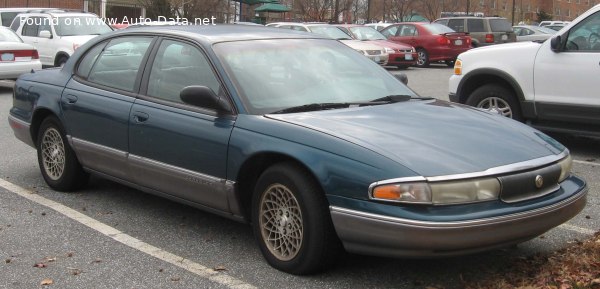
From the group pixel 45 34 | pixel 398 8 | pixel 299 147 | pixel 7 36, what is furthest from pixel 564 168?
pixel 398 8

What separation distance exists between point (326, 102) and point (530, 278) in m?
1.68

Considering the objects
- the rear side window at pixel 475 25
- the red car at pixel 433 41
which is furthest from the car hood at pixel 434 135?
the rear side window at pixel 475 25

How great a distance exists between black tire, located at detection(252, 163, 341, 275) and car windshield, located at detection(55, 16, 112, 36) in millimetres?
13640

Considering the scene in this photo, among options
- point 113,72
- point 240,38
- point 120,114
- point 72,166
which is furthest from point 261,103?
point 72,166

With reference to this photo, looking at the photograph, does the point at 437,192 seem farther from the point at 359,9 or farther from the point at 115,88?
the point at 359,9

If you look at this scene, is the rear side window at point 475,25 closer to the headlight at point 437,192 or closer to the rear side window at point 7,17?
the rear side window at point 7,17

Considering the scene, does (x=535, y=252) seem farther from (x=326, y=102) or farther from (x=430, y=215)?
(x=326, y=102)

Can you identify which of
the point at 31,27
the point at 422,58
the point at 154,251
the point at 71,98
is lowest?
the point at 154,251

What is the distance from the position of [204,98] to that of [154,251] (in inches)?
41.9

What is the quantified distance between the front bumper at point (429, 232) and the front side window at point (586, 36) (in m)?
4.50

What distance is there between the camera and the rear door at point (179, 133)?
4.63 meters

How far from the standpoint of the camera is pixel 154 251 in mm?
4758

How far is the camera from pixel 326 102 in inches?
188

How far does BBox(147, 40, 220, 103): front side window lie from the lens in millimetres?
4988
